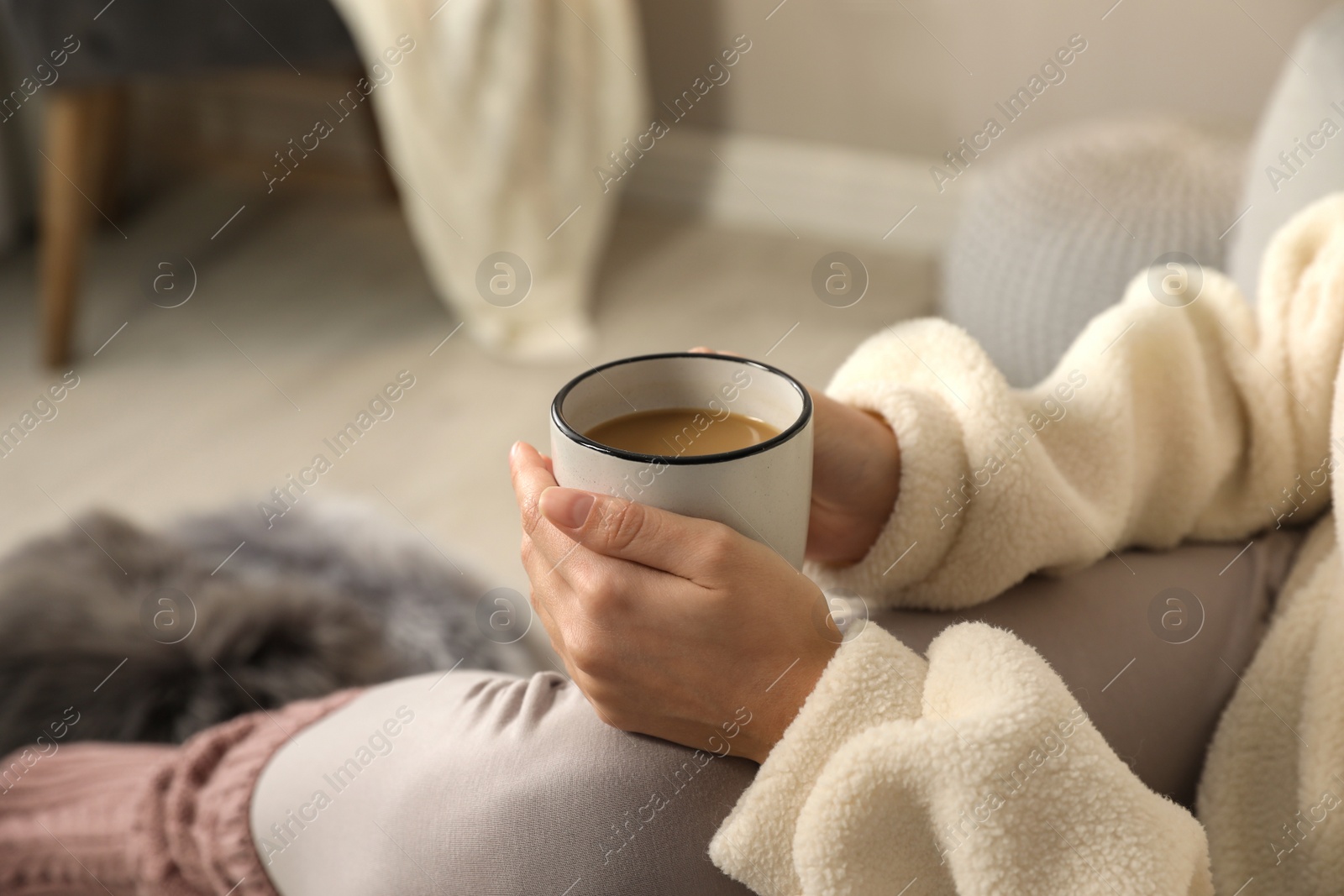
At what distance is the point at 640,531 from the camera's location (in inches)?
17.5

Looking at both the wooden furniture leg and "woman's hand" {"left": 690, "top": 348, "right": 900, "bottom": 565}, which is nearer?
"woman's hand" {"left": 690, "top": 348, "right": 900, "bottom": 565}

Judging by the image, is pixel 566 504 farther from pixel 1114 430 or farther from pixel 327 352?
pixel 327 352

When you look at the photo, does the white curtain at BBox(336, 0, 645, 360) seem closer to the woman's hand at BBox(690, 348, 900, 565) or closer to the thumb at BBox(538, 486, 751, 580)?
the woman's hand at BBox(690, 348, 900, 565)

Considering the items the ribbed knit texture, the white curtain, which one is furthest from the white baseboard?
the ribbed knit texture

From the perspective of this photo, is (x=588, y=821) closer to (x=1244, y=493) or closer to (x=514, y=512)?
(x=1244, y=493)

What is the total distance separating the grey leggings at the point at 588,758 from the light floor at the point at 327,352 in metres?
0.61

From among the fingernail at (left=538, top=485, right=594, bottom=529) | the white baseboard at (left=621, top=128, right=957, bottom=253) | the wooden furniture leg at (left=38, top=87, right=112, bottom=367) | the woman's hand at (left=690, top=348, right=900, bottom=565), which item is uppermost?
A: the wooden furniture leg at (left=38, top=87, right=112, bottom=367)

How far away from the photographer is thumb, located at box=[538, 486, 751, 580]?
44cm

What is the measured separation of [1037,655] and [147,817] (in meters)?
0.48

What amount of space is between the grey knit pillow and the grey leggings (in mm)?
439

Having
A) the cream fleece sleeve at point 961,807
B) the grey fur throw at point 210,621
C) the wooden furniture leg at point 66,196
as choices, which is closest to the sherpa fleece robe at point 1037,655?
the cream fleece sleeve at point 961,807

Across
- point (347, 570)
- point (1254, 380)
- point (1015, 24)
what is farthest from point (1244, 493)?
point (1015, 24)

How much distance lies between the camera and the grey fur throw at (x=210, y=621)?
3.05 feet

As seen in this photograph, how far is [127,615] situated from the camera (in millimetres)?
996
